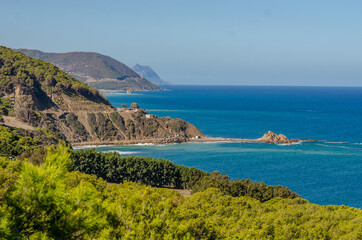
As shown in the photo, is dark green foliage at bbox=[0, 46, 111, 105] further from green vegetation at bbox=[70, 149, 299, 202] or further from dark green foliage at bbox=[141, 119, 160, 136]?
green vegetation at bbox=[70, 149, 299, 202]

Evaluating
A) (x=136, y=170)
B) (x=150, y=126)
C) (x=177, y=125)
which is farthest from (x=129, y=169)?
(x=177, y=125)

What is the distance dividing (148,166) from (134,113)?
70433 mm

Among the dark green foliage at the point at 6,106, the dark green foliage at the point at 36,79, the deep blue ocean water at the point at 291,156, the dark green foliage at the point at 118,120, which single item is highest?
the dark green foliage at the point at 36,79

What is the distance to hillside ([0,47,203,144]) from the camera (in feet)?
381

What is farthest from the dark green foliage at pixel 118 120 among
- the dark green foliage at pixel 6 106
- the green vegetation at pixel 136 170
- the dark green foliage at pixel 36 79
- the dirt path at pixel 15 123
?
the green vegetation at pixel 136 170

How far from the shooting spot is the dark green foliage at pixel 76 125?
4685 inches

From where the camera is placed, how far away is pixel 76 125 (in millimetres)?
121188

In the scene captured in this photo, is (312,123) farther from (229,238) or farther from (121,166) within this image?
(229,238)

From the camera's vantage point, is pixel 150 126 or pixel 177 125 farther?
pixel 177 125

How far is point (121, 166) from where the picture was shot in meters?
65.7

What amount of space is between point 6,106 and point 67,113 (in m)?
19.8

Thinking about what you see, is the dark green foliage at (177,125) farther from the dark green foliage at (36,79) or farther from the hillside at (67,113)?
the dark green foliage at (36,79)

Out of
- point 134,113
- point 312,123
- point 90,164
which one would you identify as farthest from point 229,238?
point 312,123

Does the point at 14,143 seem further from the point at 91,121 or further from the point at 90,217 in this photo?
the point at 90,217
